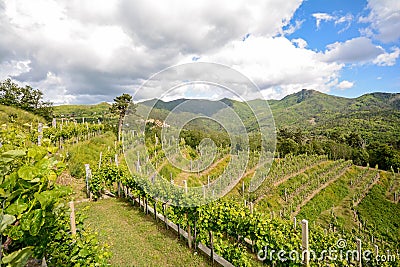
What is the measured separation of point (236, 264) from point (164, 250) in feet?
5.93

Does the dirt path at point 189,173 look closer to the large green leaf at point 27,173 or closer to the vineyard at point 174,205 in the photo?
the vineyard at point 174,205

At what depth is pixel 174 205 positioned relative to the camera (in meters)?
5.68

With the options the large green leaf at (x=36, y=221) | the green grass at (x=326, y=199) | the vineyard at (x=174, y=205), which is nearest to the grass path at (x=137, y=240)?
the vineyard at (x=174, y=205)

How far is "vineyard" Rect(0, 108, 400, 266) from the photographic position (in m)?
1.17

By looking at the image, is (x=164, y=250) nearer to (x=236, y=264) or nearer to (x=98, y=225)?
(x=236, y=264)

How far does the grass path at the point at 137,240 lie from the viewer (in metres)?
4.90

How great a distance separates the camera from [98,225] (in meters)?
6.59

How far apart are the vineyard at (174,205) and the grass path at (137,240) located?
0.33 metres

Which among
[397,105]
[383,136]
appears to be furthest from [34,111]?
[397,105]

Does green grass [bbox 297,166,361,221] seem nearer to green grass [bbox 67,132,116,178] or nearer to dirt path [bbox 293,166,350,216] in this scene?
dirt path [bbox 293,166,350,216]

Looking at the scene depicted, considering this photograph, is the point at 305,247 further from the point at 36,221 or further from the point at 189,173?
the point at 189,173

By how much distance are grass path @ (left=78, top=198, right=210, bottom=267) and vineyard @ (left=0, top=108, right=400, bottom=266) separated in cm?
33

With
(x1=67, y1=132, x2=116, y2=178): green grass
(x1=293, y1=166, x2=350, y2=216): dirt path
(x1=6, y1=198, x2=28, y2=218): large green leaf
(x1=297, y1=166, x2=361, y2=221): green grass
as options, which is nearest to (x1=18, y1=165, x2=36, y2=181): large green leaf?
(x1=6, y1=198, x2=28, y2=218): large green leaf

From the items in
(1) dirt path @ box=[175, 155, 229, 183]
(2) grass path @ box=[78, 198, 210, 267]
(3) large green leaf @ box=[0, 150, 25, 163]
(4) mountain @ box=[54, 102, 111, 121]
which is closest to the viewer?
(3) large green leaf @ box=[0, 150, 25, 163]
